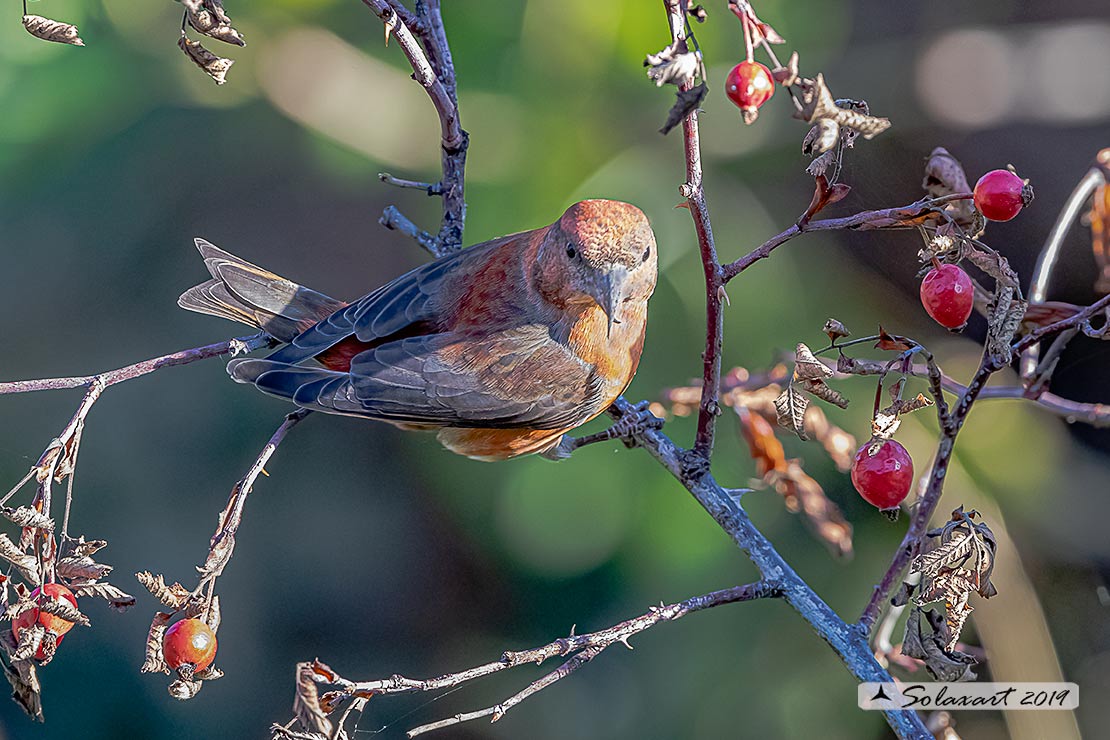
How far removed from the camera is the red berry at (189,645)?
176cm

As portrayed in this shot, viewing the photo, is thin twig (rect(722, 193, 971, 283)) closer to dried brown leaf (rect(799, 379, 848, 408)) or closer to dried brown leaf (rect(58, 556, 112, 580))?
dried brown leaf (rect(799, 379, 848, 408))

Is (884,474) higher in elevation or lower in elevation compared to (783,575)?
higher

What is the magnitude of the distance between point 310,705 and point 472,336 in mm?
1243

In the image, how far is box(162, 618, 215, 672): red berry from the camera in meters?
1.76

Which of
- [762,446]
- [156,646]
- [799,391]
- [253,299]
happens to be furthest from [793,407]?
[253,299]

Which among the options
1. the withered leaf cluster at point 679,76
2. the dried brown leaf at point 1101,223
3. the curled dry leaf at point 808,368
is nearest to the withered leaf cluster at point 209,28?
the withered leaf cluster at point 679,76

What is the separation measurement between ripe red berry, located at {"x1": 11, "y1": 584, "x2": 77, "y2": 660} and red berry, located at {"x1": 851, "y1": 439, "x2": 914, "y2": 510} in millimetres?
1390

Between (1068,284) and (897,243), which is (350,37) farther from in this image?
(1068,284)

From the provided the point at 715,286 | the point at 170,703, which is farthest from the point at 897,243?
the point at 170,703

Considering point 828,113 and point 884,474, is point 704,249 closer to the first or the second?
point 828,113

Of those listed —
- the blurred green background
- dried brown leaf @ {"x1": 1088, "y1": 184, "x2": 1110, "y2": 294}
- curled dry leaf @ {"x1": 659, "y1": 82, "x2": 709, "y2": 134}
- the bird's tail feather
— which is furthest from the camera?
the blurred green background

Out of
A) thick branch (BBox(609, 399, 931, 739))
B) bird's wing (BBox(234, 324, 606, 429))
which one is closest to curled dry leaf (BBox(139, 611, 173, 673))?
bird's wing (BBox(234, 324, 606, 429))

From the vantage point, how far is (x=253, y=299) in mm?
2727

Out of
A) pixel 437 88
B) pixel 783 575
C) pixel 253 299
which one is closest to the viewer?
pixel 783 575
